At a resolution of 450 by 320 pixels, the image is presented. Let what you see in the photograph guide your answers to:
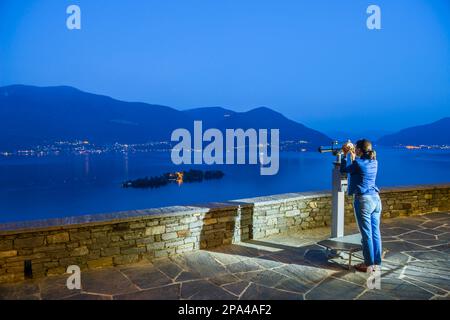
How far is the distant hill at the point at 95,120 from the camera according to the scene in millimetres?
103113

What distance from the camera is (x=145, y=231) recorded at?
4.33 m

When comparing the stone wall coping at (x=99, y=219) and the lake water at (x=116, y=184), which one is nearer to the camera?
the stone wall coping at (x=99, y=219)

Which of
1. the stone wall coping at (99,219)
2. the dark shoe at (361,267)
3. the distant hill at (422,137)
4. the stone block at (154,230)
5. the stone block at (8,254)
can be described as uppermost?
the distant hill at (422,137)

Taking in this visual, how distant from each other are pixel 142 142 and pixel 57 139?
27.6 meters

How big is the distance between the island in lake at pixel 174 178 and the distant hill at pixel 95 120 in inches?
694

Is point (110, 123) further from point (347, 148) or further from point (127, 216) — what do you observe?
point (347, 148)

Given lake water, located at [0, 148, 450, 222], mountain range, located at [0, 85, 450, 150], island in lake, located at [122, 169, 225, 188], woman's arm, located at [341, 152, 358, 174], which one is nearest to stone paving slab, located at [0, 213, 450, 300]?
woman's arm, located at [341, 152, 358, 174]

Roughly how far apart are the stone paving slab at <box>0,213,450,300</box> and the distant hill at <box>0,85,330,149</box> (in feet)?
280

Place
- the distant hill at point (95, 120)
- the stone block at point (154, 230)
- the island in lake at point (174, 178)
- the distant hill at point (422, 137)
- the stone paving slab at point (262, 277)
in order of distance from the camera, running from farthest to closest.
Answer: the distant hill at point (422, 137) < the distant hill at point (95, 120) < the island in lake at point (174, 178) < the stone block at point (154, 230) < the stone paving slab at point (262, 277)

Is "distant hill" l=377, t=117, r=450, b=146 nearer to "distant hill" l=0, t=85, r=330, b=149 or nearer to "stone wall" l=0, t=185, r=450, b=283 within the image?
"distant hill" l=0, t=85, r=330, b=149

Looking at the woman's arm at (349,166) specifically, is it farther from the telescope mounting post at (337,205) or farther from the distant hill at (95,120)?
the distant hill at (95,120)

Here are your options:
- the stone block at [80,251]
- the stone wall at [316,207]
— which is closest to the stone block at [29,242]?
the stone block at [80,251]

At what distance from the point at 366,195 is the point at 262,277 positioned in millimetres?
1570
